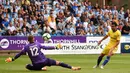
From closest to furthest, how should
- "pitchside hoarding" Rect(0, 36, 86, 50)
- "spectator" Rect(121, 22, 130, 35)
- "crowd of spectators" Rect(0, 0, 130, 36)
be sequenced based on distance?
1. "pitchside hoarding" Rect(0, 36, 86, 50)
2. "crowd of spectators" Rect(0, 0, 130, 36)
3. "spectator" Rect(121, 22, 130, 35)

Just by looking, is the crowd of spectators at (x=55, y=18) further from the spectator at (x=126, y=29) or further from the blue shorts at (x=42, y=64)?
the blue shorts at (x=42, y=64)

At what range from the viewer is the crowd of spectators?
29.6 m

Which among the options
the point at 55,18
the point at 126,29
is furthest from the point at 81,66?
the point at 126,29

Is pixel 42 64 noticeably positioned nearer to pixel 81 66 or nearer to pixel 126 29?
pixel 81 66

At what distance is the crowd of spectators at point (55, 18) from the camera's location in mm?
29562

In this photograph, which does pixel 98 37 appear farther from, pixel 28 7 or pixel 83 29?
pixel 28 7

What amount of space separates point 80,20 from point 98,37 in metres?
2.76

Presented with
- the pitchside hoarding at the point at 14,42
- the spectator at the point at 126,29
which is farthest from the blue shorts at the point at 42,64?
the spectator at the point at 126,29

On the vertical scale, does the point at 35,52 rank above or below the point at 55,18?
below

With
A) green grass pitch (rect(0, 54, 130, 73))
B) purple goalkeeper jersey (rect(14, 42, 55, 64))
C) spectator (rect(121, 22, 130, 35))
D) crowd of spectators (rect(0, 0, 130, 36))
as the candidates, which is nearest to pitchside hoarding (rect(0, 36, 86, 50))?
crowd of spectators (rect(0, 0, 130, 36))

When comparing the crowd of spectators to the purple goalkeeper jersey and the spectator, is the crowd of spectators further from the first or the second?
the purple goalkeeper jersey

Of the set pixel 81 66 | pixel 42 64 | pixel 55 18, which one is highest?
pixel 55 18

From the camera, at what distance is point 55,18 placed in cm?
3134

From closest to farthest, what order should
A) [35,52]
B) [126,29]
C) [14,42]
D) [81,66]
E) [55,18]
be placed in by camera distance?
[35,52] → [81,66] → [14,42] → [55,18] → [126,29]
